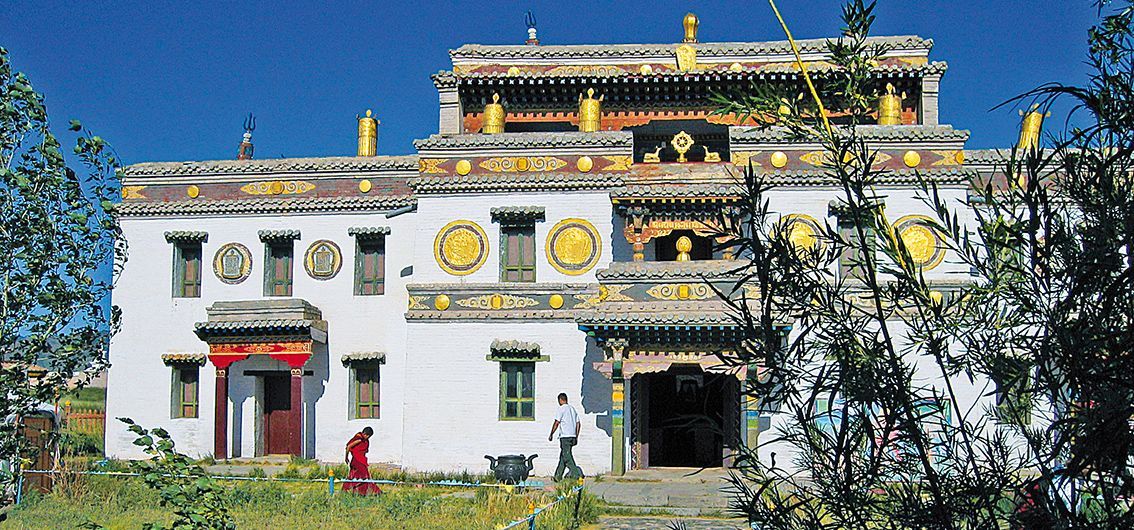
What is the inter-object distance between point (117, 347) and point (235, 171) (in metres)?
4.83

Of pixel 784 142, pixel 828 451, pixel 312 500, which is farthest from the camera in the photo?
pixel 784 142

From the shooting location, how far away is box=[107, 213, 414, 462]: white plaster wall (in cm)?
2581

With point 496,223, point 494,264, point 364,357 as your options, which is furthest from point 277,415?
point 496,223

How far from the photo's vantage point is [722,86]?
89.0 feet

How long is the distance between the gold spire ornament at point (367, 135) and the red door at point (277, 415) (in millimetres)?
5851

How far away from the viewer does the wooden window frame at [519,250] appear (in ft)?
79.8

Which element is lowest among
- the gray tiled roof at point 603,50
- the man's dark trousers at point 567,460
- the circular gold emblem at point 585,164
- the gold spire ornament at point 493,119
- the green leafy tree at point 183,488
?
the man's dark trousers at point 567,460

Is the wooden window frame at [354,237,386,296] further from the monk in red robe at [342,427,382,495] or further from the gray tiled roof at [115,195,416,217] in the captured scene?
the monk in red robe at [342,427,382,495]

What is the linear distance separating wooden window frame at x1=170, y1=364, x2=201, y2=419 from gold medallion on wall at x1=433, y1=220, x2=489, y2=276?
6.61m

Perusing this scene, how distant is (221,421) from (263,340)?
6.86 feet

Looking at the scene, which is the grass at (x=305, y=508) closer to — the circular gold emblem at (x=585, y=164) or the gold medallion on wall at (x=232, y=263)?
the circular gold emblem at (x=585, y=164)

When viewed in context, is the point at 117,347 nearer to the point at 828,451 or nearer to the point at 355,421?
the point at 355,421

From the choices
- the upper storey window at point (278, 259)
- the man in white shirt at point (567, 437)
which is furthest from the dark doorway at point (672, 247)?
the upper storey window at point (278, 259)

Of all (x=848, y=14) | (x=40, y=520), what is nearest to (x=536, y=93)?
(x=40, y=520)
